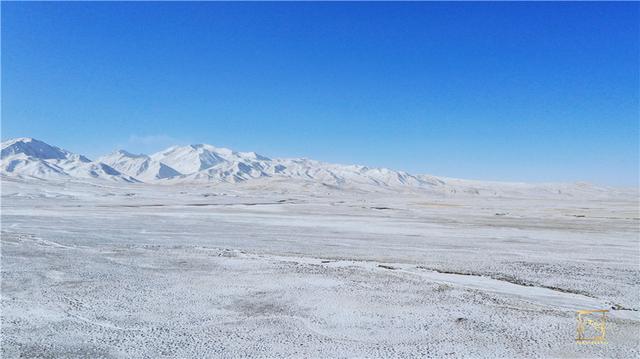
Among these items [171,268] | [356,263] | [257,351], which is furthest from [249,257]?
[257,351]

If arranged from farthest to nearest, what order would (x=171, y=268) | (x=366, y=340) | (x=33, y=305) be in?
(x=171, y=268) → (x=33, y=305) → (x=366, y=340)

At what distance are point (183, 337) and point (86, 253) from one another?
36.4ft

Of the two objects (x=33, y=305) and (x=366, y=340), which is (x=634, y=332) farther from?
(x=33, y=305)

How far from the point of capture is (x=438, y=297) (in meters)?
10.9

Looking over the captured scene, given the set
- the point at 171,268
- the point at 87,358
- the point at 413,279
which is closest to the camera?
the point at 87,358

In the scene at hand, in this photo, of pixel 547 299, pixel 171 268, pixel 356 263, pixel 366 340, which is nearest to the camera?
pixel 366 340

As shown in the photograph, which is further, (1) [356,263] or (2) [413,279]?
(1) [356,263]

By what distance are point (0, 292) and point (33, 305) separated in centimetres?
187

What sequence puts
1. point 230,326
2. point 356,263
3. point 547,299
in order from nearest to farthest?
point 230,326 < point 547,299 < point 356,263

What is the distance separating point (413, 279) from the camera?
12.9 m

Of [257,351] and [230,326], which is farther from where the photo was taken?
[230,326]

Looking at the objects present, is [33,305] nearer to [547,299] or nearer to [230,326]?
[230,326]

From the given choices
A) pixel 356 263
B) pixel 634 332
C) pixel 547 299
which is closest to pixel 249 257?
pixel 356 263

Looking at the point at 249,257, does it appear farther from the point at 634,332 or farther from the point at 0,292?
the point at 634,332
